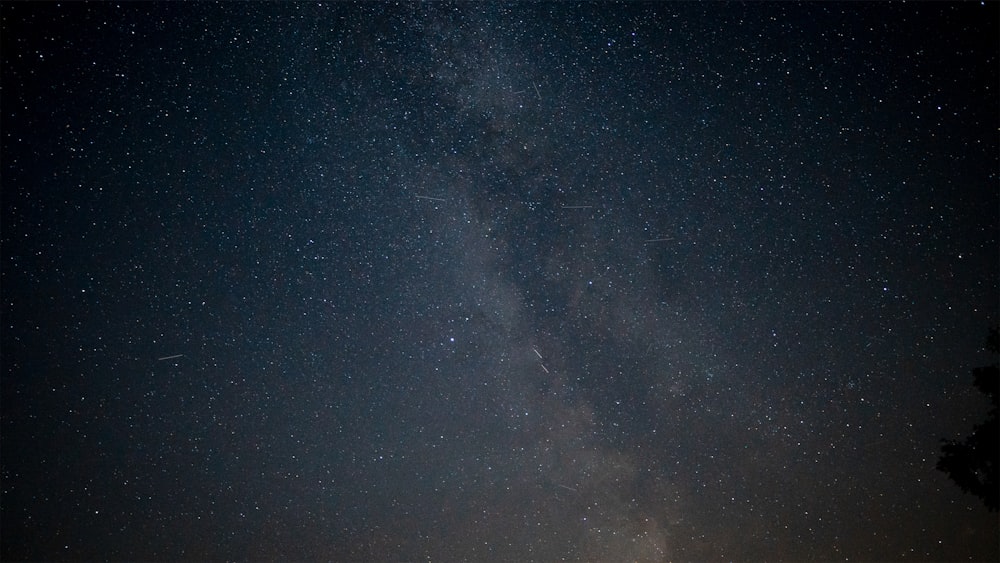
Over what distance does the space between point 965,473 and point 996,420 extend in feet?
2.14

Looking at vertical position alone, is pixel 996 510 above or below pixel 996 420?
below

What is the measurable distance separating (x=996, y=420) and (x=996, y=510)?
0.91 metres

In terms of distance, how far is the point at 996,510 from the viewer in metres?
4.85

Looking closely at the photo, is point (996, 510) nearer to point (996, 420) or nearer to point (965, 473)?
point (965, 473)

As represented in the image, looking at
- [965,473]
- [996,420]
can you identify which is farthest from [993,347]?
[965,473]

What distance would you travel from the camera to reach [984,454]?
16.2 ft

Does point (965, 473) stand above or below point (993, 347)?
below

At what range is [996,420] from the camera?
488 cm

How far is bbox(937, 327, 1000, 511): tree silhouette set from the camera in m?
4.88

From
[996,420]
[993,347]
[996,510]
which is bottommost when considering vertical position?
[996,510]

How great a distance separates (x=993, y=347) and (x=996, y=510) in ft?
5.41

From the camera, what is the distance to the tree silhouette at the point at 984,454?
488cm

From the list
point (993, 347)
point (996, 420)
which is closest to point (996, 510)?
point (996, 420)

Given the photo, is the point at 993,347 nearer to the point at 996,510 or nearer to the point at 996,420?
the point at 996,420
